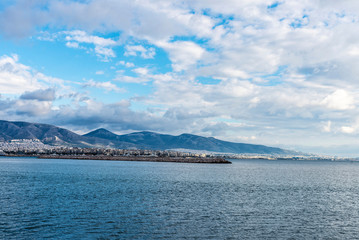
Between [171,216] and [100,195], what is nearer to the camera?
[171,216]

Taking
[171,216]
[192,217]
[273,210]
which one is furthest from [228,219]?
[273,210]

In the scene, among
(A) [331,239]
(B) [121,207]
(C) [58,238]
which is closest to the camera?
(C) [58,238]

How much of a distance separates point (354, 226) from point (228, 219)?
16.5 metres

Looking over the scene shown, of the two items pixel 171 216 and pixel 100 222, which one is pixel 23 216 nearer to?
pixel 100 222

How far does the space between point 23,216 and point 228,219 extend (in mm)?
27242

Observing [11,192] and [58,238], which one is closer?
[58,238]

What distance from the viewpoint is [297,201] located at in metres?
60.0

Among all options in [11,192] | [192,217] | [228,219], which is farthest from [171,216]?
[11,192]

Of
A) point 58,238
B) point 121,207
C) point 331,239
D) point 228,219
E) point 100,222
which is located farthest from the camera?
point 121,207

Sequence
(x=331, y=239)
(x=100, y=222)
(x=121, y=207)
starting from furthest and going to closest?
1. (x=121, y=207)
2. (x=100, y=222)
3. (x=331, y=239)

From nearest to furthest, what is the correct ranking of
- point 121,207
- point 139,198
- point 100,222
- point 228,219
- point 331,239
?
point 331,239
point 100,222
point 228,219
point 121,207
point 139,198

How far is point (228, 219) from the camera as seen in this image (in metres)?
41.1

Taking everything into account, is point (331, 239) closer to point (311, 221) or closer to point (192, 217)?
point (311, 221)

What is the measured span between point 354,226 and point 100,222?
33.0 m
